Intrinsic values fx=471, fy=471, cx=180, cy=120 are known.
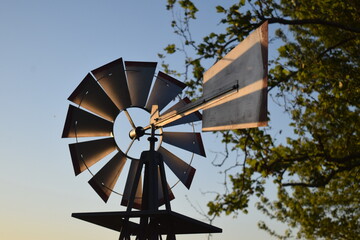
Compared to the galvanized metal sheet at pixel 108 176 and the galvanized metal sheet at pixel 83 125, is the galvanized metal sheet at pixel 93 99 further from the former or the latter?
the galvanized metal sheet at pixel 108 176

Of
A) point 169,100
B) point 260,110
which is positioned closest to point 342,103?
point 169,100

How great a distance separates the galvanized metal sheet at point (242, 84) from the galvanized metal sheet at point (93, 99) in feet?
8.09

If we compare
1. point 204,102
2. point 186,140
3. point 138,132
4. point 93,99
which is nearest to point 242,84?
point 204,102

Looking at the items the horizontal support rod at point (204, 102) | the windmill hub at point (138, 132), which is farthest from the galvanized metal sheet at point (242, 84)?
the windmill hub at point (138, 132)

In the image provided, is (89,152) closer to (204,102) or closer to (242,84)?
(204,102)

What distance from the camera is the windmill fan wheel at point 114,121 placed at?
672cm

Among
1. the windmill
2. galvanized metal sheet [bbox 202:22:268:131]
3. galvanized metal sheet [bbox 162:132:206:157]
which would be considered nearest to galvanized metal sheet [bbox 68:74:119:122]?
the windmill

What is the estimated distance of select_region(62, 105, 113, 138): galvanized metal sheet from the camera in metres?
6.59

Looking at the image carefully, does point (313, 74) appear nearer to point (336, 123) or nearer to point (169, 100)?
point (336, 123)

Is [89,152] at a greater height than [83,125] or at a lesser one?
lesser

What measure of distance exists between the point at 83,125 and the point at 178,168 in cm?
161

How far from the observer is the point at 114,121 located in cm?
700

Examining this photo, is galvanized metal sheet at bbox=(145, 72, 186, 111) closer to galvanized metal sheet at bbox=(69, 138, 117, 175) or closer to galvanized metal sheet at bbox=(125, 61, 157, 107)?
galvanized metal sheet at bbox=(125, 61, 157, 107)

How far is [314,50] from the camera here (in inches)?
363
